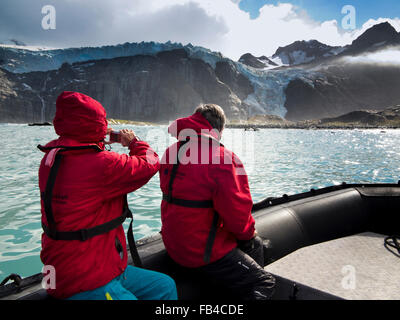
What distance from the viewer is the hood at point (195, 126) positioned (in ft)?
5.96

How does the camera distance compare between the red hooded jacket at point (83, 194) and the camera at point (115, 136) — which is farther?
the camera at point (115, 136)

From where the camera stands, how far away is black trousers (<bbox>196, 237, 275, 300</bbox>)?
181 centimetres

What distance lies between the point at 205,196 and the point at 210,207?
0.29ft

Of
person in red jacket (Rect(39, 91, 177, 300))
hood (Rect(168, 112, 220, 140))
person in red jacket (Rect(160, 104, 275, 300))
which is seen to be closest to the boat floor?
person in red jacket (Rect(160, 104, 275, 300))

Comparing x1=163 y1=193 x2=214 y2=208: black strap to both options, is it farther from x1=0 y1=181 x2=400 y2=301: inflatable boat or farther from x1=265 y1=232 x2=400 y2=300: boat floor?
x1=265 y1=232 x2=400 y2=300: boat floor

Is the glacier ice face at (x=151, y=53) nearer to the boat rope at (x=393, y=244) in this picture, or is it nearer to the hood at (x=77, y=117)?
the boat rope at (x=393, y=244)

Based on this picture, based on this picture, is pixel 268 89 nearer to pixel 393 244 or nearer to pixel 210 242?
pixel 393 244

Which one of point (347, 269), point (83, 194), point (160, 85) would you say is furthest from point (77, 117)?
point (160, 85)

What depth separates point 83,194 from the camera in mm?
1343

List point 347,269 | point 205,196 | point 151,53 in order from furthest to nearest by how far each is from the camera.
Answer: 1. point 151,53
2. point 347,269
3. point 205,196

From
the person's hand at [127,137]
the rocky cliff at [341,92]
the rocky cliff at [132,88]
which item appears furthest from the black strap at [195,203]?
the rocky cliff at [341,92]

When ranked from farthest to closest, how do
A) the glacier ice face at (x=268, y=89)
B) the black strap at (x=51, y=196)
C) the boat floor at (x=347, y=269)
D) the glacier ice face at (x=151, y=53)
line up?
1. the glacier ice face at (x=268, y=89)
2. the glacier ice face at (x=151, y=53)
3. the boat floor at (x=347, y=269)
4. the black strap at (x=51, y=196)

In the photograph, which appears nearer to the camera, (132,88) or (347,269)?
(347,269)

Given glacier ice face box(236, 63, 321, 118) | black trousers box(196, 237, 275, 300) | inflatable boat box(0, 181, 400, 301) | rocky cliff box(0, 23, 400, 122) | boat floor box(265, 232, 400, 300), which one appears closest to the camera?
black trousers box(196, 237, 275, 300)
